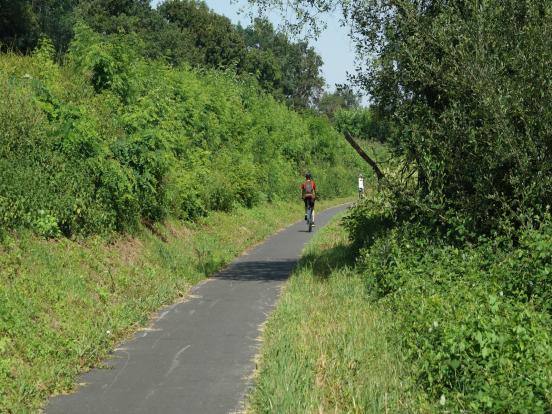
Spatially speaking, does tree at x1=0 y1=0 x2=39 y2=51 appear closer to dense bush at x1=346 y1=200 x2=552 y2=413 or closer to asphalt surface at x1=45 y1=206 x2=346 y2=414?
asphalt surface at x1=45 y1=206 x2=346 y2=414

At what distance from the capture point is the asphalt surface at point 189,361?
8.17 meters

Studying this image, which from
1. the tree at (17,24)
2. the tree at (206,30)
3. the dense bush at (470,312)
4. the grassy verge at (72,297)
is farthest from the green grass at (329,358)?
the tree at (206,30)

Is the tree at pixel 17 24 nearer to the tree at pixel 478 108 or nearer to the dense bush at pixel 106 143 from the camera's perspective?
the dense bush at pixel 106 143

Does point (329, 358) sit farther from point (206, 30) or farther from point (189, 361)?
point (206, 30)

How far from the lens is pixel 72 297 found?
39.1 feet

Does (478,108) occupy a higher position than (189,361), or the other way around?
A: (478,108)

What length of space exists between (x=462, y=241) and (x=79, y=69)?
10.6 m

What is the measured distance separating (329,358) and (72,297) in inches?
181

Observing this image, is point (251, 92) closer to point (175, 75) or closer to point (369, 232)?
point (175, 75)

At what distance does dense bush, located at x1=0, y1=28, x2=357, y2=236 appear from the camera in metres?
14.2

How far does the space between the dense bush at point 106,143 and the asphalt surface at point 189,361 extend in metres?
2.80

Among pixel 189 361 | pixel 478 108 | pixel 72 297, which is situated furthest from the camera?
pixel 478 108

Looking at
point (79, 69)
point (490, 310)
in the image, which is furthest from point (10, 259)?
point (79, 69)

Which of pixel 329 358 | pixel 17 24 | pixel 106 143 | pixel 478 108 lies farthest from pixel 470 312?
pixel 17 24
